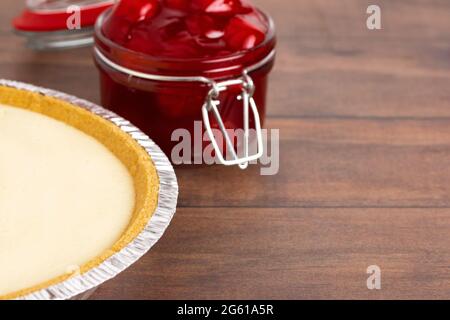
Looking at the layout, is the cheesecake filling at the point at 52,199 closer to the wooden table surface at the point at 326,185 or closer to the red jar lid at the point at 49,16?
the wooden table surface at the point at 326,185

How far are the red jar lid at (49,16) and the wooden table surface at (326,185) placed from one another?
0.03 m

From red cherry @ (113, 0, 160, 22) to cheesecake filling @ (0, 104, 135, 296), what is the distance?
12cm

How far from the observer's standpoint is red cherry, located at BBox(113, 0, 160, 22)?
865mm

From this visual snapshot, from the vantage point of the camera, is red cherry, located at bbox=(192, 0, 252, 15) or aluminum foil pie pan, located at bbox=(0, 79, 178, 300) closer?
aluminum foil pie pan, located at bbox=(0, 79, 178, 300)

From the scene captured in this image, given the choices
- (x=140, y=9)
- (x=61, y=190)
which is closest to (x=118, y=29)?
(x=140, y=9)

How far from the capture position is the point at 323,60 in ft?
3.68

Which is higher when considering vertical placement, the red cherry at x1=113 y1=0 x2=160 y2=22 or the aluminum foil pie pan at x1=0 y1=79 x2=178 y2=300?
the red cherry at x1=113 y1=0 x2=160 y2=22

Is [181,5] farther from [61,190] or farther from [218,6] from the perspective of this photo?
[61,190]

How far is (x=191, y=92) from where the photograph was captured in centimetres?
85

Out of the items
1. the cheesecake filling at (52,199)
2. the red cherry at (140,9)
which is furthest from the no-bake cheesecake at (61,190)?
the red cherry at (140,9)

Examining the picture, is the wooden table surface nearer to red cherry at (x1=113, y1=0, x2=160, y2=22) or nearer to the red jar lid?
the red jar lid

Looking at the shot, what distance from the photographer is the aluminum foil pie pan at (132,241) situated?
594 mm

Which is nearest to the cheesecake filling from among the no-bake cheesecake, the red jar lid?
the no-bake cheesecake

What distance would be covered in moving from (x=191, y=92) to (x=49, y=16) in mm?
321
